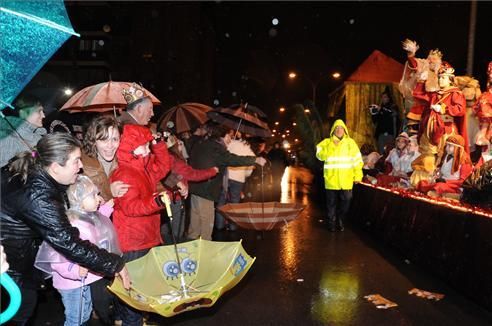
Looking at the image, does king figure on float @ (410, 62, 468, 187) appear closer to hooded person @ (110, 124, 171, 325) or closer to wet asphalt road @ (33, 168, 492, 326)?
wet asphalt road @ (33, 168, 492, 326)

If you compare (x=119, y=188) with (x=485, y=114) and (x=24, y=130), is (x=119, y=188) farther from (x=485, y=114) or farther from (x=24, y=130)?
(x=485, y=114)

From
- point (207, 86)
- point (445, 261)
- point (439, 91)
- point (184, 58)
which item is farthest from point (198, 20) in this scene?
point (445, 261)

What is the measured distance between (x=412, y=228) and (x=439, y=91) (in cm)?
294

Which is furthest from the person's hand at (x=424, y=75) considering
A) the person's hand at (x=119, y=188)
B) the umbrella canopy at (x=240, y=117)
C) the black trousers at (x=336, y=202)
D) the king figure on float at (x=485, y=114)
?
the person's hand at (x=119, y=188)

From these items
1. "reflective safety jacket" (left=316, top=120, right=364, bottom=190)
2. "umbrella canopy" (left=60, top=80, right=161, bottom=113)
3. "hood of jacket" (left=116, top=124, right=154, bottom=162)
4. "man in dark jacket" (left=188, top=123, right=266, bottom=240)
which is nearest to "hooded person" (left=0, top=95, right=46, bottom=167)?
"umbrella canopy" (left=60, top=80, right=161, bottom=113)

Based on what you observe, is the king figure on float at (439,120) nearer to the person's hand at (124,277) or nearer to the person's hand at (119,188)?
the person's hand at (119,188)

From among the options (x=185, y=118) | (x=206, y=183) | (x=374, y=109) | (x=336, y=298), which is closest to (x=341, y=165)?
(x=206, y=183)

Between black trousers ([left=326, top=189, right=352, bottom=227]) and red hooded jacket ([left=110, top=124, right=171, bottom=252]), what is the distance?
6.17 metres

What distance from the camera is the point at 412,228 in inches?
283

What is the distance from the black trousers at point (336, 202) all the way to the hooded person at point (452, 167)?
1.63 m

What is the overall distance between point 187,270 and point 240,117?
176 inches

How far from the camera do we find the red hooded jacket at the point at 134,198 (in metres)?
3.82

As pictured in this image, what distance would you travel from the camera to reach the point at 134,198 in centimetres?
384

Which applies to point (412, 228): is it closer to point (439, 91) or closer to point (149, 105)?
point (439, 91)
